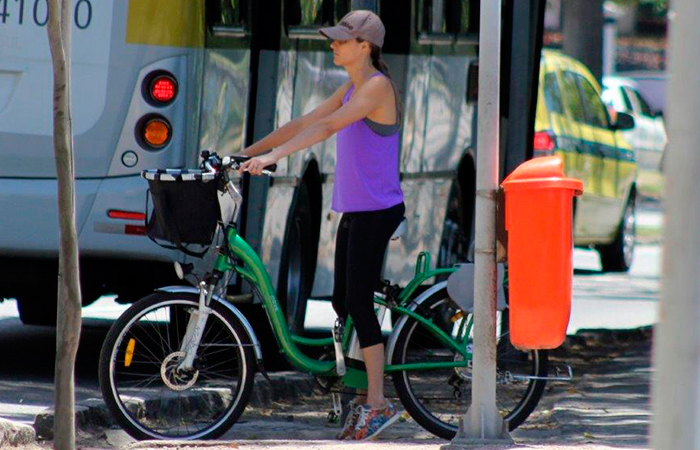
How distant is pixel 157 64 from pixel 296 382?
177cm

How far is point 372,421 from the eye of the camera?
6.61 meters

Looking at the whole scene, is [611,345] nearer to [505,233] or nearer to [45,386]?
[45,386]

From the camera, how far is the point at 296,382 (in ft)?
27.1

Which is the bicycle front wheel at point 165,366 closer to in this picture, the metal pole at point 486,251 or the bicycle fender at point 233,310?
the bicycle fender at point 233,310

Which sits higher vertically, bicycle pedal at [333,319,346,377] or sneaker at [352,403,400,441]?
bicycle pedal at [333,319,346,377]

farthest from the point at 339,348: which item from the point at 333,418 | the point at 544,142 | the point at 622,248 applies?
the point at 622,248

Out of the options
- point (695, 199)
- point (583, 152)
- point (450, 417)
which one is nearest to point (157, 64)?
point (450, 417)

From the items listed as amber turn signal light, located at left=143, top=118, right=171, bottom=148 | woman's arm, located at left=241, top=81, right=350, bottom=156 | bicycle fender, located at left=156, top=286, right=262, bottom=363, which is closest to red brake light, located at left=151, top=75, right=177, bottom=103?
amber turn signal light, located at left=143, top=118, right=171, bottom=148

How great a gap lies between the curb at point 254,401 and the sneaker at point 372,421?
40.0 inches

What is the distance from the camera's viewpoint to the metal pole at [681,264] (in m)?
3.22

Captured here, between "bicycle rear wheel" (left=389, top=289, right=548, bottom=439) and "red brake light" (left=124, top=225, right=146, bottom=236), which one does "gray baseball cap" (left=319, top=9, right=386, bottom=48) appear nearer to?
"bicycle rear wheel" (left=389, top=289, right=548, bottom=439)

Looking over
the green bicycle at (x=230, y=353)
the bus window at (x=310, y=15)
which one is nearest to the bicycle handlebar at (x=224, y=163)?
the green bicycle at (x=230, y=353)

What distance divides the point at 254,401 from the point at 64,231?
2842 millimetres

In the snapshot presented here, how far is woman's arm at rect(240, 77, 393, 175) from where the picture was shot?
20.6 ft
